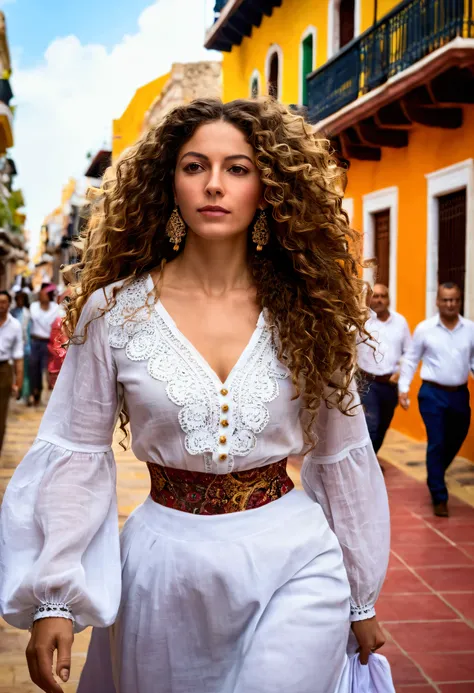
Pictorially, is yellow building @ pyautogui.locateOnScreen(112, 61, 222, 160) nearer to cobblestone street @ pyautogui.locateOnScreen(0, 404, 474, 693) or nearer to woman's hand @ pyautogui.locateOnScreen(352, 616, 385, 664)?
cobblestone street @ pyautogui.locateOnScreen(0, 404, 474, 693)

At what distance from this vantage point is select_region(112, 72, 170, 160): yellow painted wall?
3462 centimetres

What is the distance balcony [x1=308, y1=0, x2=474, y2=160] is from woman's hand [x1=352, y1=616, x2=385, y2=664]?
8.75 m

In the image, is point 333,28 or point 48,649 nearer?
point 48,649

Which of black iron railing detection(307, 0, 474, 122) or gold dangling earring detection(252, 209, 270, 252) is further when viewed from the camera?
black iron railing detection(307, 0, 474, 122)

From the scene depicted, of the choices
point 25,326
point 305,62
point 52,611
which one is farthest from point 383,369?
point 305,62

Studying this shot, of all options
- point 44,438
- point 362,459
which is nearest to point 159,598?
point 44,438

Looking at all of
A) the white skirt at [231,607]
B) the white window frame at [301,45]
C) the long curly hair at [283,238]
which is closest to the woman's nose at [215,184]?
the long curly hair at [283,238]

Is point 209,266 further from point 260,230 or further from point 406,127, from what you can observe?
point 406,127

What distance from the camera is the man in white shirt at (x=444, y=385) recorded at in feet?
27.1

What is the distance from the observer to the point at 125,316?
258 cm

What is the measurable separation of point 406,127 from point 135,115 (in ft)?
84.2

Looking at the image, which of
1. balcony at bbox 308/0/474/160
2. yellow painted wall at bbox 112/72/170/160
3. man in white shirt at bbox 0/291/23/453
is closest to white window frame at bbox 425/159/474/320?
balcony at bbox 308/0/474/160

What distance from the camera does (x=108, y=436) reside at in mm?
2539

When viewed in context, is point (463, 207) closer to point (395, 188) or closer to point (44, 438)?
point (395, 188)
